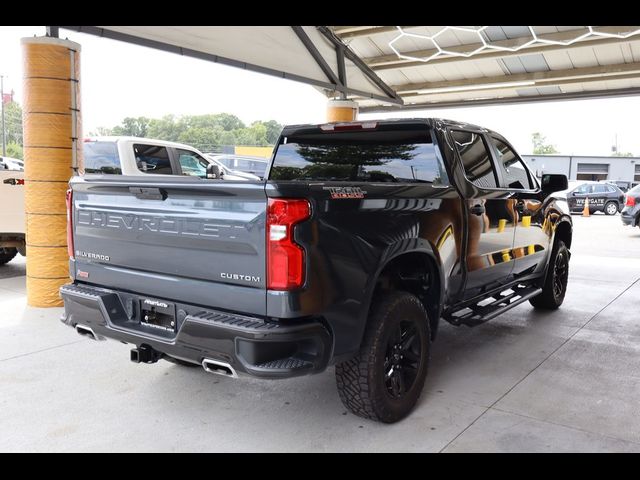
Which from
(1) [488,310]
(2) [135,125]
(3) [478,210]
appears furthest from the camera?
(2) [135,125]

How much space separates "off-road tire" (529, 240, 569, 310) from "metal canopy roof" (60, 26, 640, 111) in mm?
5022

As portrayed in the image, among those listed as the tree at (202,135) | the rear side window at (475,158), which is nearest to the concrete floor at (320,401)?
the rear side window at (475,158)

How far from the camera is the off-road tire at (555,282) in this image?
6.04 meters

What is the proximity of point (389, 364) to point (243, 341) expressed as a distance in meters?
1.09

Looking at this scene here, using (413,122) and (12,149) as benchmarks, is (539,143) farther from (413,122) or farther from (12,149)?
(413,122)

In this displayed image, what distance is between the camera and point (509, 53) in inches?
438

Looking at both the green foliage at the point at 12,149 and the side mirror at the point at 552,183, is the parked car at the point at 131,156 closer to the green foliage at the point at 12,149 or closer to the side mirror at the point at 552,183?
the side mirror at the point at 552,183

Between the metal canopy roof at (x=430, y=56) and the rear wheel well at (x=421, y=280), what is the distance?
5252 millimetres

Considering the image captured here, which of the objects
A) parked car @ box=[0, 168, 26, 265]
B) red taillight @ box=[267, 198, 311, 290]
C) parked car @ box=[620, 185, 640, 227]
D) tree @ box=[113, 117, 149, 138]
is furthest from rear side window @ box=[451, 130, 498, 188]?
tree @ box=[113, 117, 149, 138]

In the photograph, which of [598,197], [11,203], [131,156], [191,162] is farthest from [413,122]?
[598,197]

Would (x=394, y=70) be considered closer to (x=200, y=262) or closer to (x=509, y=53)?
(x=509, y=53)

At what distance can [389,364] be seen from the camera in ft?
11.1

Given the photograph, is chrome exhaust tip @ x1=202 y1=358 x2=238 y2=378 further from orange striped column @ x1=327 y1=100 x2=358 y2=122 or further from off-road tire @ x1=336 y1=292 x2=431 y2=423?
orange striped column @ x1=327 y1=100 x2=358 y2=122
